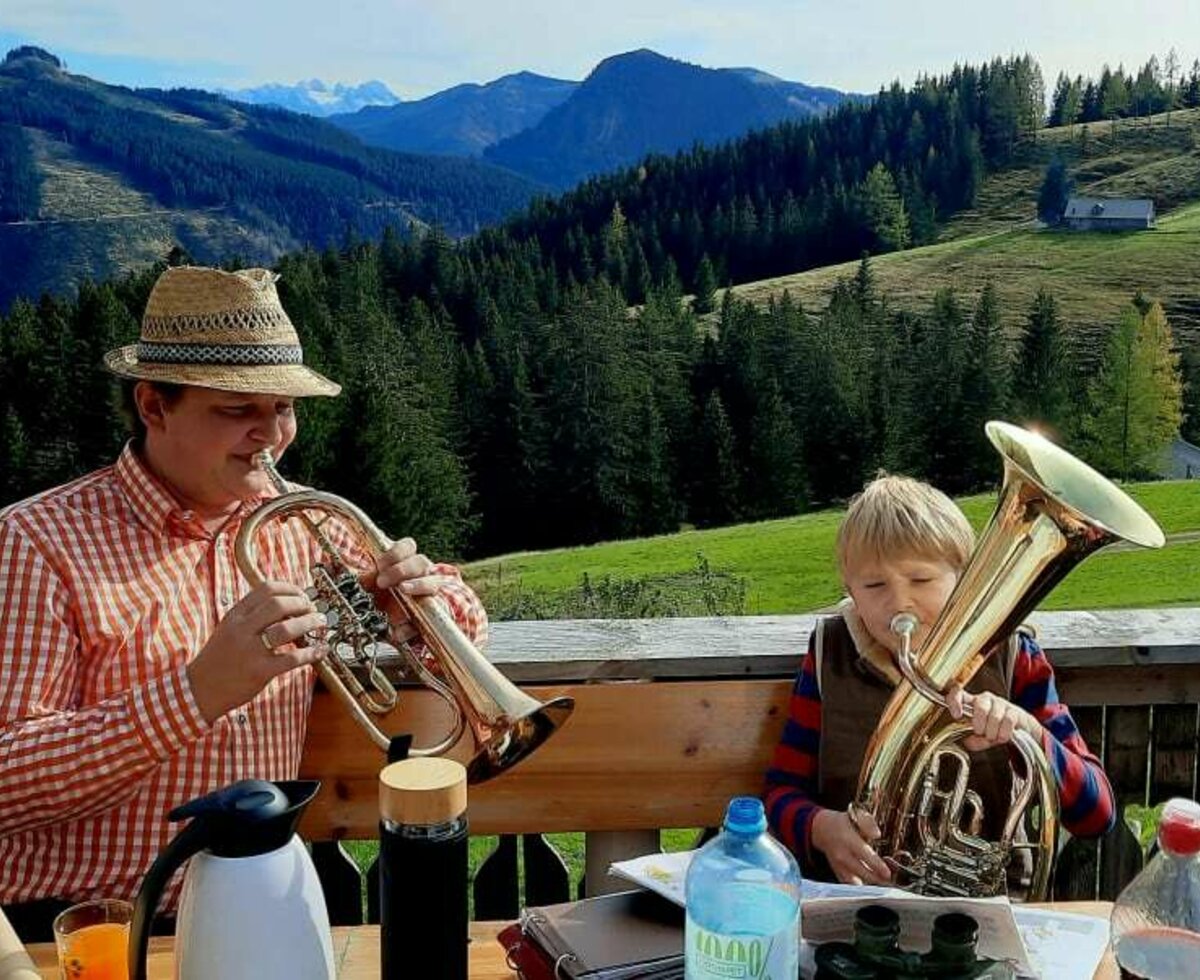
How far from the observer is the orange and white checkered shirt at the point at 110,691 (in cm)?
233

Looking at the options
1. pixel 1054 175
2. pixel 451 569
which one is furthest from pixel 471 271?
pixel 451 569

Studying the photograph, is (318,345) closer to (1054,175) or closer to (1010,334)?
(1010,334)

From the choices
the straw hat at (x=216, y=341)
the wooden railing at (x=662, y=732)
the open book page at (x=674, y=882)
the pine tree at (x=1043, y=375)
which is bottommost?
the pine tree at (x=1043, y=375)

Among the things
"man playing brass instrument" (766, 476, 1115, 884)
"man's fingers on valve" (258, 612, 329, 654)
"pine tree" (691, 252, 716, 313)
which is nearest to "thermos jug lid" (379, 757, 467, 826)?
"man's fingers on valve" (258, 612, 329, 654)

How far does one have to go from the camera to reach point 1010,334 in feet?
238

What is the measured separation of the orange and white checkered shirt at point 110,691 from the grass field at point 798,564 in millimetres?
21706

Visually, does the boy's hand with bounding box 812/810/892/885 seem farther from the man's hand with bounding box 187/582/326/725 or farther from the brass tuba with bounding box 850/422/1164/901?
the man's hand with bounding box 187/582/326/725

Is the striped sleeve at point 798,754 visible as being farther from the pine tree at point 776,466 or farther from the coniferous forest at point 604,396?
the pine tree at point 776,466

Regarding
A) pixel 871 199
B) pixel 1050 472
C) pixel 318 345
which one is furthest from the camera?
pixel 871 199

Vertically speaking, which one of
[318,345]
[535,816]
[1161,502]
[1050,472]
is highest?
[1050,472]

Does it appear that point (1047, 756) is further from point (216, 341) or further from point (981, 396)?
point (981, 396)

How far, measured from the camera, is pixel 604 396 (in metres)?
63.4

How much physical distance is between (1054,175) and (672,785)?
108 metres

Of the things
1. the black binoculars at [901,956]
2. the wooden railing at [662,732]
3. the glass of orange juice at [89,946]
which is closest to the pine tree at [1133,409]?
the wooden railing at [662,732]
